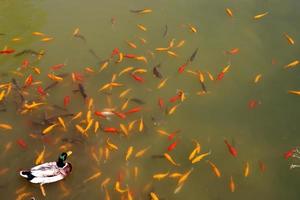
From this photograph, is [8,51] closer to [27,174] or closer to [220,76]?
[27,174]

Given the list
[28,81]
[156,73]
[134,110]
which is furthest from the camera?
[156,73]

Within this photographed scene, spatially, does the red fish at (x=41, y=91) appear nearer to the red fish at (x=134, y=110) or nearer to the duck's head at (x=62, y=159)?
the red fish at (x=134, y=110)

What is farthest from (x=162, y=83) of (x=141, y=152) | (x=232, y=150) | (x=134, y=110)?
(x=232, y=150)

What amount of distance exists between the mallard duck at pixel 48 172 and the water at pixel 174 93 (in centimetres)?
17

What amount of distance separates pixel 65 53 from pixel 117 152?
2229mm

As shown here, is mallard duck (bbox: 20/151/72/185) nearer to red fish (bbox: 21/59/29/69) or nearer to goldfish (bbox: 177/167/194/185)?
goldfish (bbox: 177/167/194/185)

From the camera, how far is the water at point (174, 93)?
521 cm

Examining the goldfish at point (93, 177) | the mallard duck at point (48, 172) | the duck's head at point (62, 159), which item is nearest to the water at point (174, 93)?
the goldfish at point (93, 177)

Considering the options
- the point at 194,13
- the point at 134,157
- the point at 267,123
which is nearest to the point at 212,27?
the point at 194,13

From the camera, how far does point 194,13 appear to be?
24.6 feet

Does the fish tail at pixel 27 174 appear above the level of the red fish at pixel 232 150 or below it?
above

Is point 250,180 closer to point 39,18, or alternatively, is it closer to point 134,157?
point 134,157

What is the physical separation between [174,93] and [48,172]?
91.8 inches

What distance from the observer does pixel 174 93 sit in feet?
20.3
